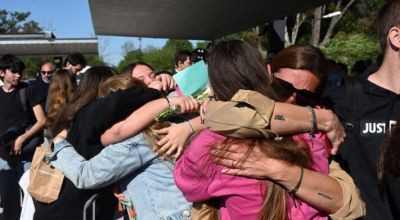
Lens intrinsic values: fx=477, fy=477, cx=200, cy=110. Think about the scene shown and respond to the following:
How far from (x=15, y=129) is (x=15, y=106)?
0.89 feet

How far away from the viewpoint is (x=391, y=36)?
199 centimetres

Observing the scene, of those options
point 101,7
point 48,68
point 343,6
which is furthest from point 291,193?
point 343,6

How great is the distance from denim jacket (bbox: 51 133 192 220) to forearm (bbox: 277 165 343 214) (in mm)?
844

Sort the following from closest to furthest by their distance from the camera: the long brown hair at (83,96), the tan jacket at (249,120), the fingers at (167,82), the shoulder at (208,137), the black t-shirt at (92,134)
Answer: the tan jacket at (249,120), the shoulder at (208,137), the black t-shirt at (92,134), the fingers at (167,82), the long brown hair at (83,96)

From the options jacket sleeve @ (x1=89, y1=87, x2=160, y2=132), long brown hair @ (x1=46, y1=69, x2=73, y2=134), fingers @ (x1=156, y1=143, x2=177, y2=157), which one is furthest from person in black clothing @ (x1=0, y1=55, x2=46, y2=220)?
fingers @ (x1=156, y1=143, x2=177, y2=157)

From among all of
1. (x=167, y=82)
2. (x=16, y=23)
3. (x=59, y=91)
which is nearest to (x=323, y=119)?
(x=167, y=82)

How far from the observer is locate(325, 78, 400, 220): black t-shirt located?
2.04m

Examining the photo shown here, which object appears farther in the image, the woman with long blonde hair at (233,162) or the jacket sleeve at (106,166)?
the jacket sleeve at (106,166)

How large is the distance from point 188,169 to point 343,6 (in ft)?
117

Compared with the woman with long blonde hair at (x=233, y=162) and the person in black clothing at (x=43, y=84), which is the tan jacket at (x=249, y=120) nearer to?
the woman with long blonde hair at (x=233, y=162)

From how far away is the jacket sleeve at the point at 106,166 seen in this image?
2.25m

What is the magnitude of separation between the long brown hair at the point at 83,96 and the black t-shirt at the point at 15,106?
2869 millimetres

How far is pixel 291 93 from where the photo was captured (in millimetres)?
1928

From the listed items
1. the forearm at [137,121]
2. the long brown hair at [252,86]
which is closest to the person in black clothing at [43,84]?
the forearm at [137,121]
